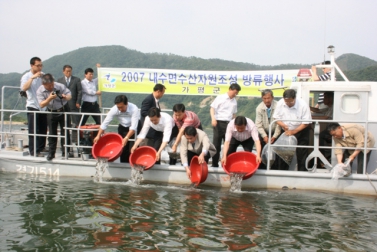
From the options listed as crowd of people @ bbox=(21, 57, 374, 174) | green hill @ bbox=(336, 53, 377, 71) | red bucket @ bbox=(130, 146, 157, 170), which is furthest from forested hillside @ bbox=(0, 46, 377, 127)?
red bucket @ bbox=(130, 146, 157, 170)

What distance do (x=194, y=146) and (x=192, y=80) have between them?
3468 mm

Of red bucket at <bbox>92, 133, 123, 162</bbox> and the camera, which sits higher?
the camera

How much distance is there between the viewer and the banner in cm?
1074

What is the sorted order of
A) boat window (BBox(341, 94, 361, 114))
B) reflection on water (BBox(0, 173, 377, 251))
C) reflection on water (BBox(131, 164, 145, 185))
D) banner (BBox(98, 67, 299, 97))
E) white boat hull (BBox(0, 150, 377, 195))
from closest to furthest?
reflection on water (BBox(0, 173, 377, 251)) < white boat hull (BBox(0, 150, 377, 195)) < boat window (BBox(341, 94, 361, 114)) < reflection on water (BBox(131, 164, 145, 185)) < banner (BBox(98, 67, 299, 97))

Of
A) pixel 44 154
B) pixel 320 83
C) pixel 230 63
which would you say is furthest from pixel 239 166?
pixel 230 63

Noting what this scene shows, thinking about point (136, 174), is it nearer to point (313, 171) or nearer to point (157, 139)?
point (157, 139)

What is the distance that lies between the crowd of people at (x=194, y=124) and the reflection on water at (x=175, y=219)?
32.4 inches

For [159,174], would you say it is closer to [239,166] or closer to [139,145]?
[139,145]

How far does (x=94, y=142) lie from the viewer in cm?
845

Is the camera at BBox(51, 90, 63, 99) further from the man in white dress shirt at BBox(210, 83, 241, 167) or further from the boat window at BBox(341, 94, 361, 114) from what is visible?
the boat window at BBox(341, 94, 361, 114)

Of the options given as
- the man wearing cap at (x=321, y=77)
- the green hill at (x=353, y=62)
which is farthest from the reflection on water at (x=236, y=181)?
the green hill at (x=353, y=62)

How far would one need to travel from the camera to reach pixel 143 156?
8406 millimetres

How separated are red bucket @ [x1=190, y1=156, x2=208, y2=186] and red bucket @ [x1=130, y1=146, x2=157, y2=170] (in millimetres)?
796

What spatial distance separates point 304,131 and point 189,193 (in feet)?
8.01
